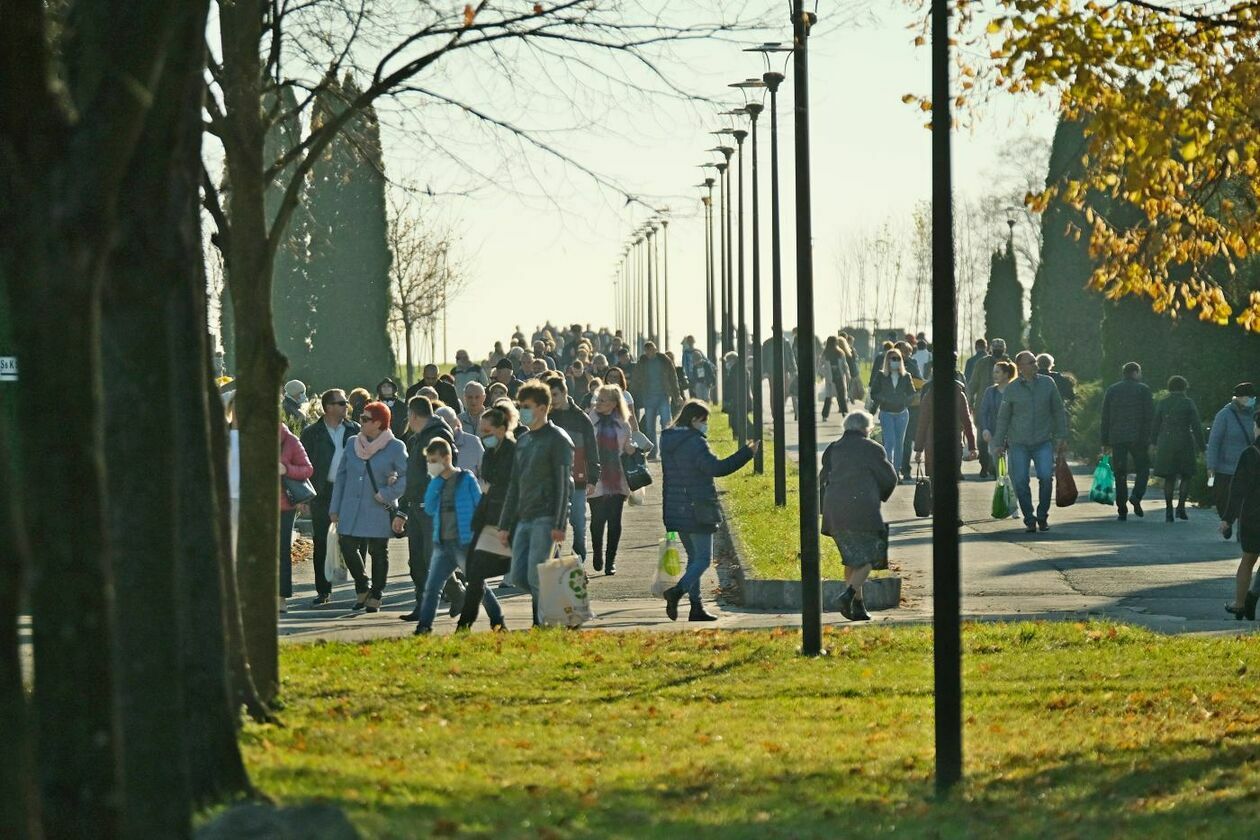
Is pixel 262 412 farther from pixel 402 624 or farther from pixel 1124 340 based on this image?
pixel 1124 340

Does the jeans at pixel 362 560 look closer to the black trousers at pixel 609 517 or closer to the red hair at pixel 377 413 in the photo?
the red hair at pixel 377 413

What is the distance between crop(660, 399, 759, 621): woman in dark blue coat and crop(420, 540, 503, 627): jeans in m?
1.81

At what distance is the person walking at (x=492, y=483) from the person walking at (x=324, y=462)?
8.15ft

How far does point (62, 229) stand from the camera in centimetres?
589

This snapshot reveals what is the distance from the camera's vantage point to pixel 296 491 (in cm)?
1820

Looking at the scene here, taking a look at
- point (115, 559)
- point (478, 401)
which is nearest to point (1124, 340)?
point (478, 401)

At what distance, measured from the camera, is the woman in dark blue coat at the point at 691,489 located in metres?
17.2

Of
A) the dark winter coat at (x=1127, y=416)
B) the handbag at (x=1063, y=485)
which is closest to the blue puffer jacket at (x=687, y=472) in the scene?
the handbag at (x=1063, y=485)

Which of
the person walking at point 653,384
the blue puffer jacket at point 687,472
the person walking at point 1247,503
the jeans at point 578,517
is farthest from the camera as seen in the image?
A: the person walking at point 653,384

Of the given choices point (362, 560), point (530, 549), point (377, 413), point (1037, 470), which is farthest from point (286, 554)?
point (1037, 470)

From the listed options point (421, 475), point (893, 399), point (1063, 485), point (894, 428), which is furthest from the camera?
point (894, 428)

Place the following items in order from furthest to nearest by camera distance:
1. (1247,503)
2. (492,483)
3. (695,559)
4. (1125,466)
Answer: (1125,466), (695,559), (1247,503), (492,483)

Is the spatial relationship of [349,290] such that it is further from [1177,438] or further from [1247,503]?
[1247,503]

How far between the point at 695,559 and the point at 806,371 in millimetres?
2981
